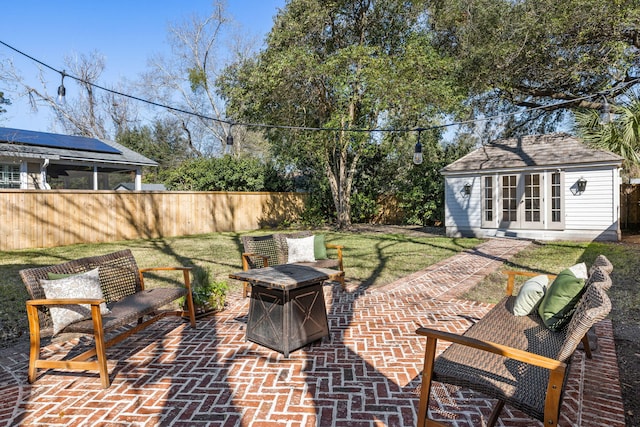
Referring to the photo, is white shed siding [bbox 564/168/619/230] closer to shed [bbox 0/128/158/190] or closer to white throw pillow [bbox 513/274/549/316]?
white throw pillow [bbox 513/274/549/316]

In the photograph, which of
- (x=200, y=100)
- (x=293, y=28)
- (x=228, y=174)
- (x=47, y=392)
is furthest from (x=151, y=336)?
(x=200, y=100)

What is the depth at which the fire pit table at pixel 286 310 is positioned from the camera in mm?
3396

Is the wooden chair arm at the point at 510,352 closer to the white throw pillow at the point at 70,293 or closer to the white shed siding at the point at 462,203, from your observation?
the white throw pillow at the point at 70,293

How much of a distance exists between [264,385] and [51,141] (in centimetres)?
1593

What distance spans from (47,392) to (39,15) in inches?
605

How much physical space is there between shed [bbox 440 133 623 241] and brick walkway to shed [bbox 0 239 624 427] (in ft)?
25.9

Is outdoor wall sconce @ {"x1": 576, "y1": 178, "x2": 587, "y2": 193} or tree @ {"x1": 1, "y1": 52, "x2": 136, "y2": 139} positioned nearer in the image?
outdoor wall sconce @ {"x1": 576, "y1": 178, "x2": 587, "y2": 193}

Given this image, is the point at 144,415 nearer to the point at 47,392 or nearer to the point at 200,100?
the point at 47,392

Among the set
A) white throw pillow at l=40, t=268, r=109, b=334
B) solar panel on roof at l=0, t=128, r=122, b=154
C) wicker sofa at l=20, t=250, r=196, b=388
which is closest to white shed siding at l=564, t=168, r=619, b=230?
wicker sofa at l=20, t=250, r=196, b=388

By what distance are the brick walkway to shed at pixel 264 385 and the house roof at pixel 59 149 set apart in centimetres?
1193

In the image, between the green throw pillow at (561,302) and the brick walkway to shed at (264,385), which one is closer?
the brick walkway to shed at (264,385)

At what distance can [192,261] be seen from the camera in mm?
8289

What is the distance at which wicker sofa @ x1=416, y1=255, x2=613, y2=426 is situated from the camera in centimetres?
179

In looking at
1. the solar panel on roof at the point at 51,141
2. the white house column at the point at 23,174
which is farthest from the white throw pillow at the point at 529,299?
the white house column at the point at 23,174
